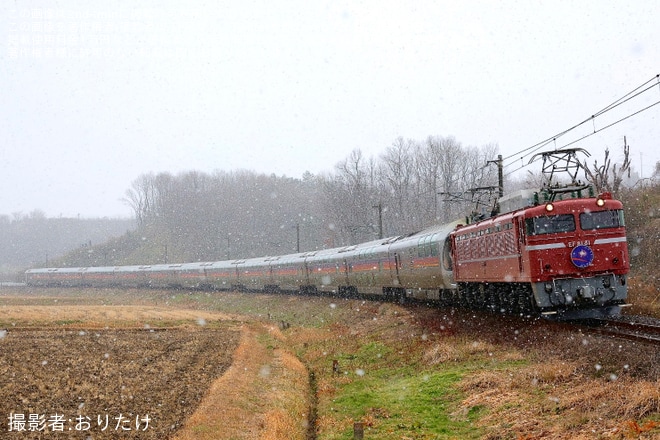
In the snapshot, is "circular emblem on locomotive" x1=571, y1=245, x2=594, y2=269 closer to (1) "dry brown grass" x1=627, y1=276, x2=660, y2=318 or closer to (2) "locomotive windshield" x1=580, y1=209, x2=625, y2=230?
(2) "locomotive windshield" x1=580, y1=209, x2=625, y2=230

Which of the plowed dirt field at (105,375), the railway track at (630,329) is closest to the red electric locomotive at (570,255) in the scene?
the railway track at (630,329)

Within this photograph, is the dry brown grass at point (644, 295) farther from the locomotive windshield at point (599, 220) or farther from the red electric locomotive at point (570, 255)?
the locomotive windshield at point (599, 220)

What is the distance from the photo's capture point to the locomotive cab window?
60.4 feet

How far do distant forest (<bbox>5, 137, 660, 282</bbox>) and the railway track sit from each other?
20261mm

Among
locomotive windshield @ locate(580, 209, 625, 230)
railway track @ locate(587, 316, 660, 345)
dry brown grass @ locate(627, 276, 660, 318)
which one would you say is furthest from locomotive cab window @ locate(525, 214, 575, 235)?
dry brown grass @ locate(627, 276, 660, 318)

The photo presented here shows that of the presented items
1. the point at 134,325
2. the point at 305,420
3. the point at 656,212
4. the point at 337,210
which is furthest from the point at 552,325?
the point at 337,210

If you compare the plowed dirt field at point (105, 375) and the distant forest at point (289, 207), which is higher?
the distant forest at point (289, 207)

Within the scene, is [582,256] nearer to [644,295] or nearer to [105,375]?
[644,295]

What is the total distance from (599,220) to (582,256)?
1234 mm

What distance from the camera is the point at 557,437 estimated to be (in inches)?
403

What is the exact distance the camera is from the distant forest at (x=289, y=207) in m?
83.7

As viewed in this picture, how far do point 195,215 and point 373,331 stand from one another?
122460 mm

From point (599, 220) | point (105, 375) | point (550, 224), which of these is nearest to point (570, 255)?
point (550, 224)

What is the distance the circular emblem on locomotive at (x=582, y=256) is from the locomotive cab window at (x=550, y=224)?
600 mm
